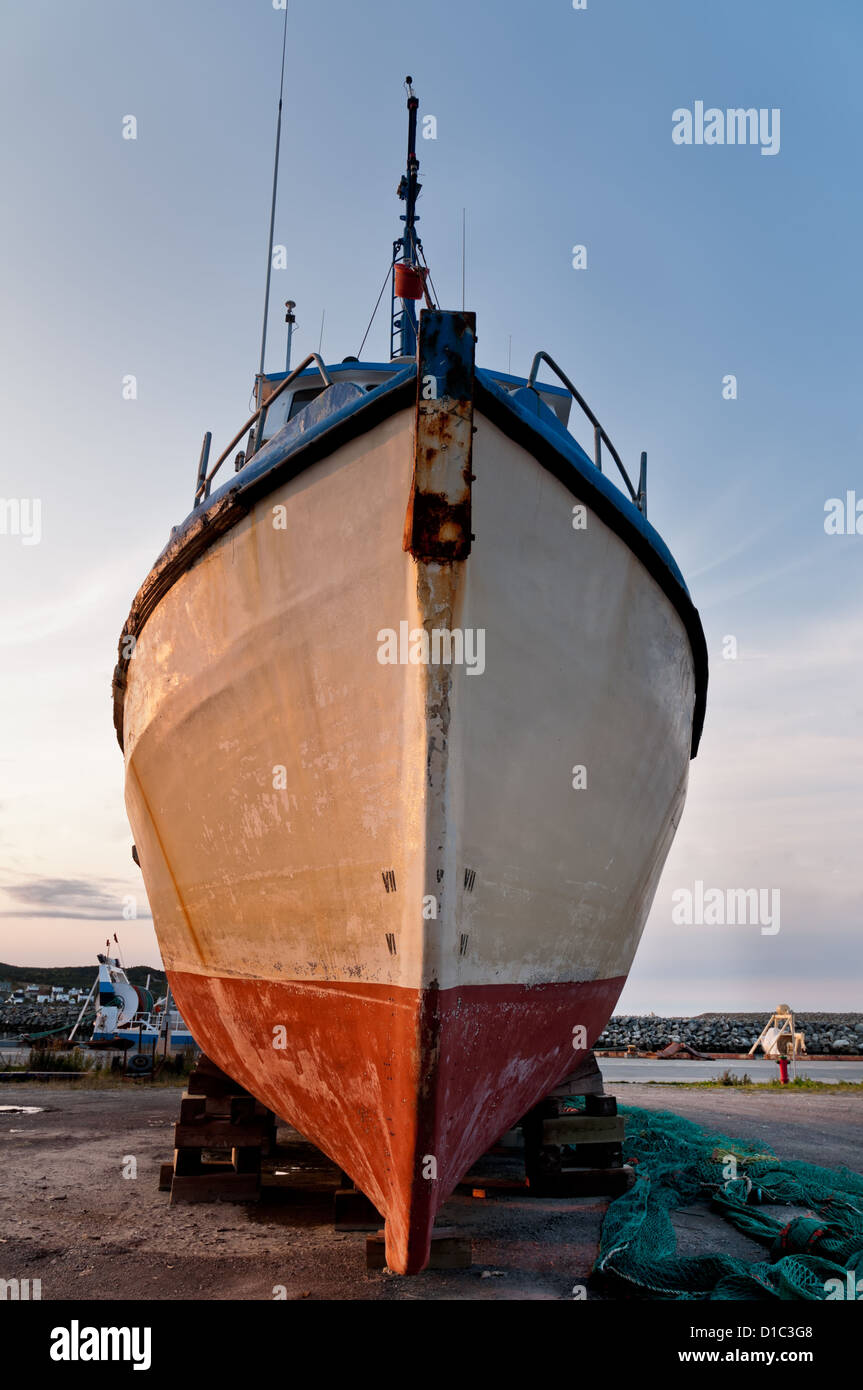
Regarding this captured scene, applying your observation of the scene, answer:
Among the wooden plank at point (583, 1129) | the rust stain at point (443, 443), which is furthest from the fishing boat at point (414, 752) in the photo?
the wooden plank at point (583, 1129)

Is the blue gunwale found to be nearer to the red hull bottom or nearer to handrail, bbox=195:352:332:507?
handrail, bbox=195:352:332:507

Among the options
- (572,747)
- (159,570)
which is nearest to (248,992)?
(572,747)

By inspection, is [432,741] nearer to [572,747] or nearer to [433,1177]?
[572,747]

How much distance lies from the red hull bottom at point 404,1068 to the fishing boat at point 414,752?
0.01m

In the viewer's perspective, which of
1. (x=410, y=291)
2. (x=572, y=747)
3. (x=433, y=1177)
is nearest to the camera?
(x=433, y=1177)

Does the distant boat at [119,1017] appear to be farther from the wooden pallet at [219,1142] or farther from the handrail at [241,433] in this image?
the handrail at [241,433]

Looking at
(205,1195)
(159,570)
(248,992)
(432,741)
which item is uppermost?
(159,570)

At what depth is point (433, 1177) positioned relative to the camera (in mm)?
3033

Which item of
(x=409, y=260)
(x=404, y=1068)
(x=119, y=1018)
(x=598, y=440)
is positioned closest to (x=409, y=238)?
(x=409, y=260)

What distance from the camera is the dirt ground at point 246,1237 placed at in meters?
3.37

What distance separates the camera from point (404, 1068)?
301 cm

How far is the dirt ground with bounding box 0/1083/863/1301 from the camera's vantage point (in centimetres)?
337
